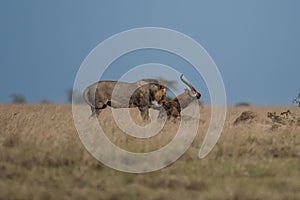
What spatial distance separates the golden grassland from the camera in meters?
7.22

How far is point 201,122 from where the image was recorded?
14.5 m

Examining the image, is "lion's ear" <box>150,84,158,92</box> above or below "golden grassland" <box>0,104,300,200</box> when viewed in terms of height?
above

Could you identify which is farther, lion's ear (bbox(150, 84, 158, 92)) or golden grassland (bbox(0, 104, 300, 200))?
lion's ear (bbox(150, 84, 158, 92))

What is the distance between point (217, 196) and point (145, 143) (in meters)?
3.35

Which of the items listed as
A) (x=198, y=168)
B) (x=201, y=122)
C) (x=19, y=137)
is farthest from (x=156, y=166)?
(x=201, y=122)

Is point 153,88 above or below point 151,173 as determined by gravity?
above

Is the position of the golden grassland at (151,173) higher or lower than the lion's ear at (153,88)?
lower

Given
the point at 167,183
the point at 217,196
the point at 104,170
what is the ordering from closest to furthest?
the point at 217,196 < the point at 167,183 < the point at 104,170

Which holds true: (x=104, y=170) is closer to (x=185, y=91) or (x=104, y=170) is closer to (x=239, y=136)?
(x=239, y=136)

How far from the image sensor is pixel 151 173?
327 inches

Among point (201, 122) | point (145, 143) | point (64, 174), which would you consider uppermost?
point (201, 122)

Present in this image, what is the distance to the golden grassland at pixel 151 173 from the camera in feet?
23.7

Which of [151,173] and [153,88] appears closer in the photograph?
[151,173]

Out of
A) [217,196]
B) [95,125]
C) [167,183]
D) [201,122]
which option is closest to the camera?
[217,196]
